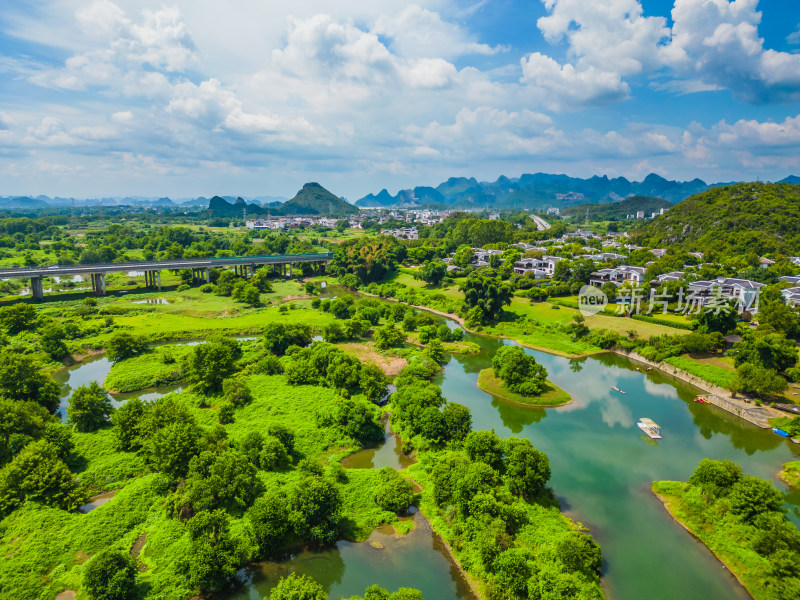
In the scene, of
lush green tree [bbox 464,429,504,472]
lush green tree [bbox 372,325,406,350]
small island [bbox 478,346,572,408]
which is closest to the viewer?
lush green tree [bbox 464,429,504,472]

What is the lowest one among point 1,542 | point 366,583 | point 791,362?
point 366,583

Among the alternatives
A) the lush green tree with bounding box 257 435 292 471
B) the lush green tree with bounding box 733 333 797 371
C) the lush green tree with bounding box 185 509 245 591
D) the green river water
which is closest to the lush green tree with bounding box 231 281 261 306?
the green river water

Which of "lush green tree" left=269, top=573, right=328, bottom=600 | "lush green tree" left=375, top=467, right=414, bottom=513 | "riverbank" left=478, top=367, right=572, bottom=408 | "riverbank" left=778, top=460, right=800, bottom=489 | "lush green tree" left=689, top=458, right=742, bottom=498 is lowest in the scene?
"riverbank" left=778, top=460, right=800, bottom=489

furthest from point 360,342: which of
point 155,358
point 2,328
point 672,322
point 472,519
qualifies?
point 2,328

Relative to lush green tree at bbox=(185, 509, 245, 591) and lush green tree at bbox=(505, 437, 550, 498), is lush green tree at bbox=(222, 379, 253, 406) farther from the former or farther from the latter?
lush green tree at bbox=(505, 437, 550, 498)

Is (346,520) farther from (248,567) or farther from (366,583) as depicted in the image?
(248,567)

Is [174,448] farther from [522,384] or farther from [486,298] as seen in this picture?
[486,298]
